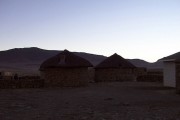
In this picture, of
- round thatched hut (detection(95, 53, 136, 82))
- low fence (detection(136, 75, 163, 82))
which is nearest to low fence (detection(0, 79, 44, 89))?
round thatched hut (detection(95, 53, 136, 82))

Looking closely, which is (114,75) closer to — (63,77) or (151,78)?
Result: (151,78)

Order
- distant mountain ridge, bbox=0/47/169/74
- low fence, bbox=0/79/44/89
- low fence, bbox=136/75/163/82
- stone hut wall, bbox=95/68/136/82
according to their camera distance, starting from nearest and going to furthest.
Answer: low fence, bbox=0/79/44/89 < low fence, bbox=136/75/163/82 < stone hut wall, bbox=95/68/136/82 < distant mountain ridge, bbox=0/47/169/74

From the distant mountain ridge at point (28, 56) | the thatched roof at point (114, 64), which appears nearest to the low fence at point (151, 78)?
the thatched roof at point (114, 64)

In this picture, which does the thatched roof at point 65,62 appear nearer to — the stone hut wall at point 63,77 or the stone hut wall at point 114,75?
the stone hut wall at point 63,77

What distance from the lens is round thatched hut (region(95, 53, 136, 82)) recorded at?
42.1 metres

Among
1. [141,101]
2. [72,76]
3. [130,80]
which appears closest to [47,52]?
[130,80]

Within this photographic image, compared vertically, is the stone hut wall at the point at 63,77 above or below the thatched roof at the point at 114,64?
below

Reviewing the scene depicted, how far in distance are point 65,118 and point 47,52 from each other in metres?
134

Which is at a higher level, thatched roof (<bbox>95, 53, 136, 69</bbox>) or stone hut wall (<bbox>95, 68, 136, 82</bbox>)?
thatched roof (<bbox>95, 53, 136, 69</bbox>)

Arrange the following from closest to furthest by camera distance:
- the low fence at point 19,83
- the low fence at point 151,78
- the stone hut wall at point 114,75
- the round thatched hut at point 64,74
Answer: the low fence at point 19,83 → the round thatched hut at point 64,74 → the low fence at point 151,78 → the stone hut wall at point 114,75

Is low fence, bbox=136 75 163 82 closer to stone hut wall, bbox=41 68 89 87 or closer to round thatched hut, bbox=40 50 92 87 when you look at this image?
round thatched hut, bbox=40 50 92 87

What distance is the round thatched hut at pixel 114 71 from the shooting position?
138 ft

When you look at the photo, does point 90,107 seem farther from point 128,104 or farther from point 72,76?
point 72,76

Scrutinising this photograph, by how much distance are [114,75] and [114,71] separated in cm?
45
